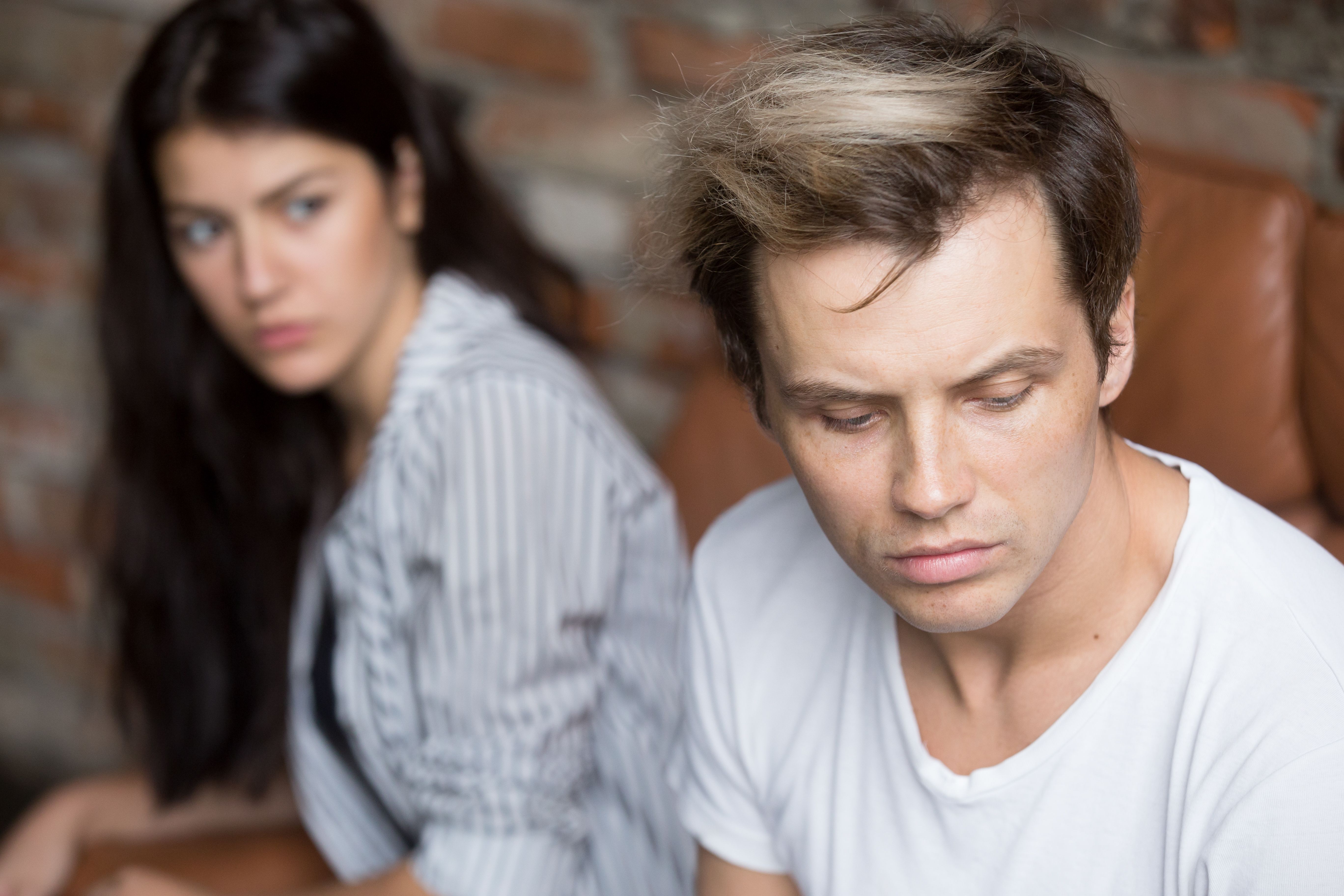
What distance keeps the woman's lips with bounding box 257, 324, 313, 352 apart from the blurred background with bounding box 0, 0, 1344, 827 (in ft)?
1.37

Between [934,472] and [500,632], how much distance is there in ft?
2.12

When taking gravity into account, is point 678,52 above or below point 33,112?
above

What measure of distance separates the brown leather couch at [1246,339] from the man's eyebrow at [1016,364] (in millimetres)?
393

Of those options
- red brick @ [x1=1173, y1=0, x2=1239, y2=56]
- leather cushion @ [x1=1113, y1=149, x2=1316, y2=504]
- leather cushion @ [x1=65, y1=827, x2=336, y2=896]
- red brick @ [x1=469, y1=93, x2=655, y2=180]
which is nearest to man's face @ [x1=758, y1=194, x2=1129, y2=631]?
leather cushion @ [x1=1113, y1=149, x2=1316, y2=504]

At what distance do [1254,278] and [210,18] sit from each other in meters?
1.17

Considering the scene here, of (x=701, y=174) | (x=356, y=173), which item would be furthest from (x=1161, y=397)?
(x=356, y=173)

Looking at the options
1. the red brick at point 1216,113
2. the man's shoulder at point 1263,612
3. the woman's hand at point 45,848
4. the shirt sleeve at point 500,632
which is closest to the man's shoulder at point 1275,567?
the man's shoulder at point 1263,612

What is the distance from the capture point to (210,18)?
1.43 m

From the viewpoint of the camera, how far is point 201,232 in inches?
57.6

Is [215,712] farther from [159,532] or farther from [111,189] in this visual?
[111,189]

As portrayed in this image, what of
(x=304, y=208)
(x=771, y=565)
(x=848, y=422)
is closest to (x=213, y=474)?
(x=304, y=208)

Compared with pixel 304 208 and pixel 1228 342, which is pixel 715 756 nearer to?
pixel 1228 342

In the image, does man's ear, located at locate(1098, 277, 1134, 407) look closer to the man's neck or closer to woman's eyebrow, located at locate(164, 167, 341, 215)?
the man's neck

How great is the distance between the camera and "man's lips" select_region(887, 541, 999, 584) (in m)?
0.80
